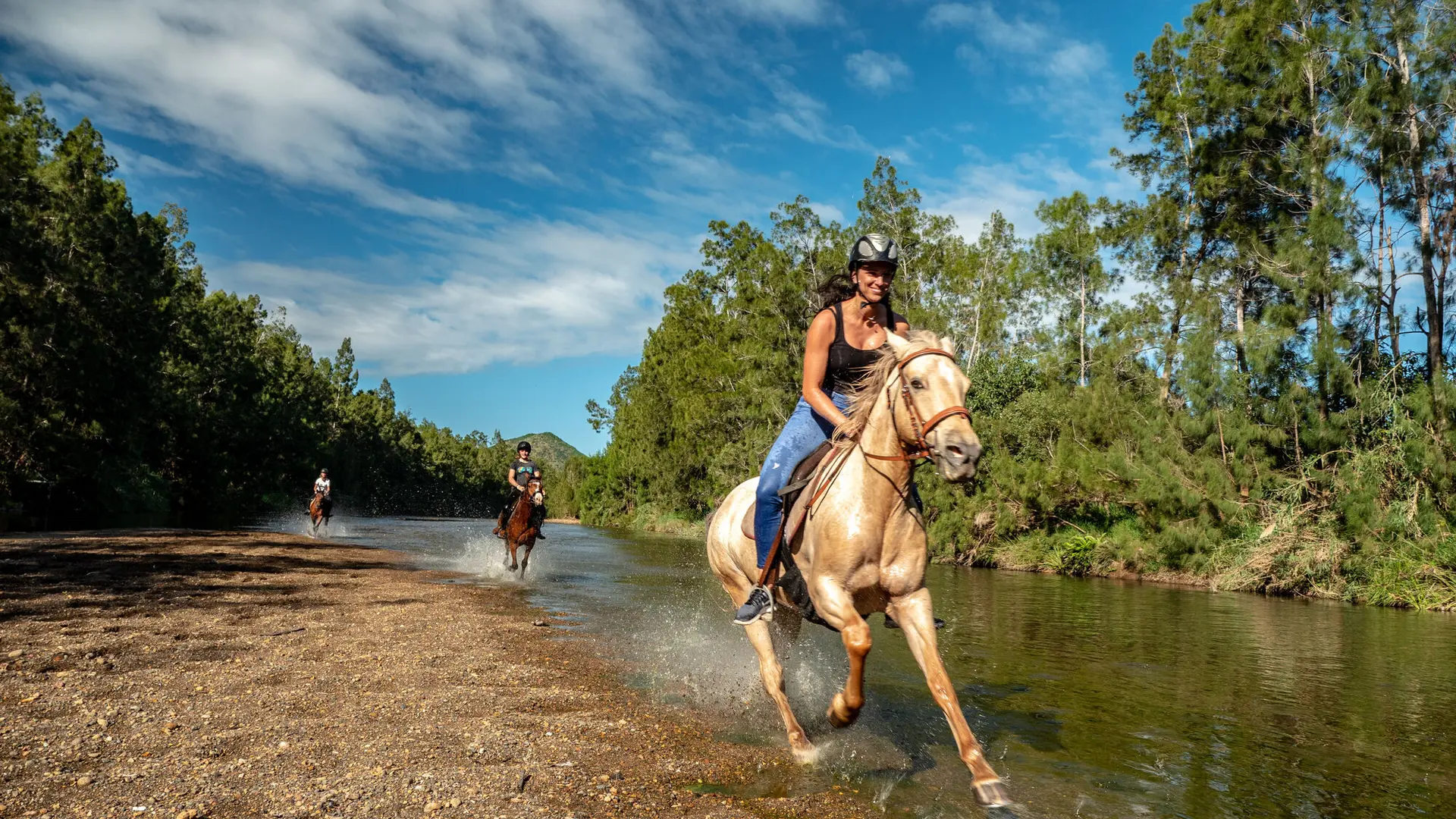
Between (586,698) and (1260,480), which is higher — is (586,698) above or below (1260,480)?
below

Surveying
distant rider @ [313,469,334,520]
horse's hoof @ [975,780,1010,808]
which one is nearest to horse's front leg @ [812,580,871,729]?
horse's hoof @ [975,780,1010,808]

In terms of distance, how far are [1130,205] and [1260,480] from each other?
678 inches

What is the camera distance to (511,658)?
26.8ft

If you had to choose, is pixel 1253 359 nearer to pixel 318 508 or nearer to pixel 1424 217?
pixel 1424 217

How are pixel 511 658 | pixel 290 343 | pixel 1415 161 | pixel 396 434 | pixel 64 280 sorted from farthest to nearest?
1. pixel 396 434
2. pixel 290 343
3. pixel 64 280
4. pixel 1415 161
5. pixel 511 658

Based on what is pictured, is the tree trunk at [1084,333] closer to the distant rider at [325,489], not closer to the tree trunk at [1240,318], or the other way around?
the tree trunk at [1240,318]

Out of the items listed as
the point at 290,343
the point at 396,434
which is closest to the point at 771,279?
the point at 290,343

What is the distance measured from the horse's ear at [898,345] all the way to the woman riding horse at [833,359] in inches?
9.3

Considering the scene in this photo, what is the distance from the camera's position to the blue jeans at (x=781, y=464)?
5809 millimetres

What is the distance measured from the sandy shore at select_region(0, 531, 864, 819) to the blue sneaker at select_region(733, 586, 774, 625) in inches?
34.7

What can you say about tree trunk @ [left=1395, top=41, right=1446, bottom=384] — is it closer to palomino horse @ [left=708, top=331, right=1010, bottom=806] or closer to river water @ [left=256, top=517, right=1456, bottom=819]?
river water @ [left=256, top=517, right=1456, bottom=819]

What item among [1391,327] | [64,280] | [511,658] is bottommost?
[511,658]

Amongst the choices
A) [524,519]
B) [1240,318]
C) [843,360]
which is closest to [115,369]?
[524,519]

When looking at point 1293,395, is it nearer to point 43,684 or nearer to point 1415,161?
point 1415,161
